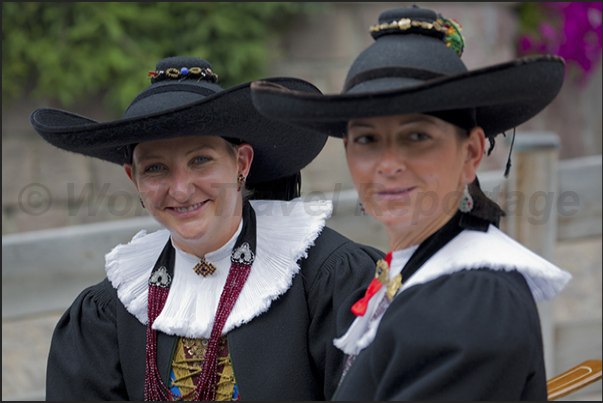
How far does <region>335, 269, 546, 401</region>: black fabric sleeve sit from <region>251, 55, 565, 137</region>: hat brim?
382 mm

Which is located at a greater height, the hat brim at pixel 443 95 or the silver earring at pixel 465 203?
the hat brim at pixel 443 95

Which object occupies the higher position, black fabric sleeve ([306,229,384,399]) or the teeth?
the teeth

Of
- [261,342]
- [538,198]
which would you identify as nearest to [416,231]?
[261,342]

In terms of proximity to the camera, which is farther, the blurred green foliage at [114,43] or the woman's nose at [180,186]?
the blurred green foliage at [114,43]

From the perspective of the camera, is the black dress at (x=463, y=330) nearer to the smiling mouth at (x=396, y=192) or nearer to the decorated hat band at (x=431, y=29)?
the smiling mouth at (x=396, y=192)

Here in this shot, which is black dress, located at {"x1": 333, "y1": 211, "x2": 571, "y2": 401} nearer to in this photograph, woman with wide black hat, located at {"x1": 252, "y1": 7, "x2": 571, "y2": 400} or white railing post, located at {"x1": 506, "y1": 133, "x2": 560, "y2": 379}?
woman with wide black hat, located at {"x1": 252, "y1": 7, "x2": 571, "y2": 400}

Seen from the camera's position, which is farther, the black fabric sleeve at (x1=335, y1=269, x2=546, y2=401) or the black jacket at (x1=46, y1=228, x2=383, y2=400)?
the black jacket at (x1=46, y1=228, x2=383, y2=400)

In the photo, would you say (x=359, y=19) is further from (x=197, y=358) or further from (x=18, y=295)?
(x=197, y=358)

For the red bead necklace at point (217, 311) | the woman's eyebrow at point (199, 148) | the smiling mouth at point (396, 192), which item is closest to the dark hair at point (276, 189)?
the red bead necklace at point (217, 311)

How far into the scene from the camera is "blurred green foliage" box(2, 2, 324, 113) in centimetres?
437

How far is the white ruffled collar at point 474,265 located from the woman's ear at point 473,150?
0.48 ft

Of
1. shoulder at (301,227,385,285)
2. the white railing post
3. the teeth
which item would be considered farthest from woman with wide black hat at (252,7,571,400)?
the white railing post

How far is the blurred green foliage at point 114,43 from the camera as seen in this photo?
14.3 feet

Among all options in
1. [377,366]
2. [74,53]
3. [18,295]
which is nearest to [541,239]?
[377,366]
